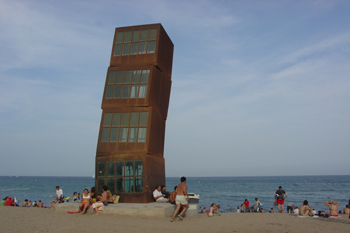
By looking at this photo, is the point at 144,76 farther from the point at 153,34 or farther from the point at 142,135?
the point at 142,135

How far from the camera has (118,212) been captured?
1281cm

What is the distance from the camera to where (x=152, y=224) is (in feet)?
36.4

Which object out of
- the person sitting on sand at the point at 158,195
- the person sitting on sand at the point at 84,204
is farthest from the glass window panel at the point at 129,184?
the person sitting on sand at the point at 84,204

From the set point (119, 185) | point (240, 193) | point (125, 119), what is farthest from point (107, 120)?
point (240, 193)

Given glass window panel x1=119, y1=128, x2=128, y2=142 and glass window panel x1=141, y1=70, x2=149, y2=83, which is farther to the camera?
glass window panel x1=141, y1=70, x2=149, y2=83

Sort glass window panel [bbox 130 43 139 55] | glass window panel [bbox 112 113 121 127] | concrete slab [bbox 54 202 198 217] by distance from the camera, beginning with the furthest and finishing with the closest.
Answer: glass window panel [bbox 130 43 139 55], glass window panel [bbox 112 113 121 127], concrete slab [bbox 54 202 198 217]

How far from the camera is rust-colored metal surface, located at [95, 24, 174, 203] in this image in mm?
14469

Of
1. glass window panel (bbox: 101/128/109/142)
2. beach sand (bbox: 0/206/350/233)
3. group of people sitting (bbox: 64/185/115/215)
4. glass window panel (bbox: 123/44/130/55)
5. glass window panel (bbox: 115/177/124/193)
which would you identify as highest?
glass window panel (bbox: 123/44/130/55)

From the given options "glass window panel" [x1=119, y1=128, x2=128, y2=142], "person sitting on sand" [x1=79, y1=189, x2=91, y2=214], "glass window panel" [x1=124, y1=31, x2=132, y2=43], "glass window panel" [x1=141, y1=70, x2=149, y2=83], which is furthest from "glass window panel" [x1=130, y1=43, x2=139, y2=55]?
"person sitting on sand" [x1=79, y1=189, x2=91, y2=214]

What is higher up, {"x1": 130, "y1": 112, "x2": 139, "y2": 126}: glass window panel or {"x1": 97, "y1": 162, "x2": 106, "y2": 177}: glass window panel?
{"x1": 130, "y1": 112, "x2": 139, "y2": 126}: glass window panel

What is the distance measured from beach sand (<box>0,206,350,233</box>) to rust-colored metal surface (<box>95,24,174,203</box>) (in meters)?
2.33

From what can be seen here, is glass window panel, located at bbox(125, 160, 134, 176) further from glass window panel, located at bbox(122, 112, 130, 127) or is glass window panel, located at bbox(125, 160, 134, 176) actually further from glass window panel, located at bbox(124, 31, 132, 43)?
glass window panel, located at bbox(124, 31, 132, 43)

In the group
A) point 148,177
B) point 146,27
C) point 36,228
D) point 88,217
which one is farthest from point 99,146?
point 146,27

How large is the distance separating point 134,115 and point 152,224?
5.77m
